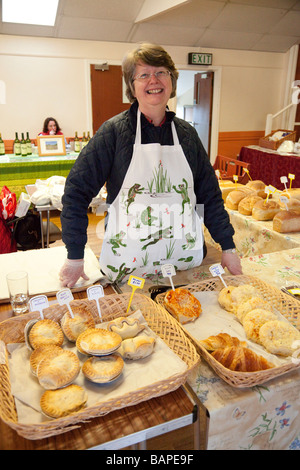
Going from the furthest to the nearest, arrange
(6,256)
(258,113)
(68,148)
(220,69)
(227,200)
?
(258,113) < (220,69) < (68,148) < (227,200) < (6,256)

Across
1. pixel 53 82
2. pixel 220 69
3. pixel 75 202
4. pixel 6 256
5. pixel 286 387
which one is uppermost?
pixel 220 69

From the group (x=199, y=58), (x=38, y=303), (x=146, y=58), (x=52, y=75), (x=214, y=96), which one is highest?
(x=199, y=58)

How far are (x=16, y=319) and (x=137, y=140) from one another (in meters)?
0.75

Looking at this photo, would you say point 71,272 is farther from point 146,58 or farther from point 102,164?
point 146,58

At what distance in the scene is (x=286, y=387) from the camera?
945 mm

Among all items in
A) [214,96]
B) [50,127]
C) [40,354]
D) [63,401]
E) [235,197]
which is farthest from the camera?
[214,96]

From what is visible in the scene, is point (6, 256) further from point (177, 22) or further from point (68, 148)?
point (177, 22)

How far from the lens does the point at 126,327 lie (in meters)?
1.03

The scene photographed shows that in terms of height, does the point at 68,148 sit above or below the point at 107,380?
above

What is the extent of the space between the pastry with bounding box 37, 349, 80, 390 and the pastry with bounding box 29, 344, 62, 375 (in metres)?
0.01

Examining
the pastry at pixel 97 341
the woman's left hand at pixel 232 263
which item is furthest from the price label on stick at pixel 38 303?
the woman's left hand at pixel 232 263

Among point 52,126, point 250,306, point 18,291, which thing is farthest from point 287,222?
point 52,126

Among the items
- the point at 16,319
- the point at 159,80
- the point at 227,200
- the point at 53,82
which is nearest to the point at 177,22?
the point at 53,82

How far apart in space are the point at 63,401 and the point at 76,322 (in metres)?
0.27
